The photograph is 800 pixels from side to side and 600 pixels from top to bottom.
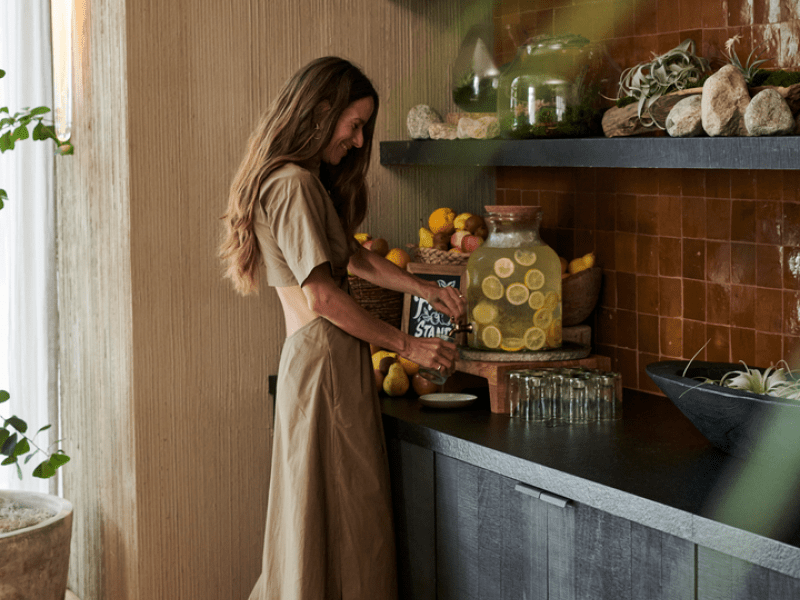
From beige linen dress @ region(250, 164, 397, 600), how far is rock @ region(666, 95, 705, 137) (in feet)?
2.50

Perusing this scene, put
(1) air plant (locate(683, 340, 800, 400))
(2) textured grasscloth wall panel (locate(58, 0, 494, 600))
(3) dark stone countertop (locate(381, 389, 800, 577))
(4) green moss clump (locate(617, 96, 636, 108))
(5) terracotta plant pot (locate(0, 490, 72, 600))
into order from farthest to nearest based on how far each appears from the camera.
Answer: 1. (2) textured grasscloth wall panel (locate(58, 0, 494, 600))
2. (5) terracotta plant pot (locate(0, 490, 72, 600))
3. (4) green moss clump (locate(617, 96, 636, 108))
4. (1) air plant (locate(683, 340, 800, 400))
5. (3) dark stone countertop (locate(381, 389, 800, 577))

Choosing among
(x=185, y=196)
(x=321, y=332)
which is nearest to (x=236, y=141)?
(x=185, y=196)

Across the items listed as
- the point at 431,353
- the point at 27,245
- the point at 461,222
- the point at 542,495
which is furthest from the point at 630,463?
the point at 27,245

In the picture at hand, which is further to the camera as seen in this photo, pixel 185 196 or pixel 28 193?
pixel 28 193

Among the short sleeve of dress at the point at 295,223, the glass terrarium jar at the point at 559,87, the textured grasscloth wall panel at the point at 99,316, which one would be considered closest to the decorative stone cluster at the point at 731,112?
the glass terrarium jar at the point at 559,87

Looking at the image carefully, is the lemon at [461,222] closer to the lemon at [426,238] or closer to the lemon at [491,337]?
the lemon at [426,238]

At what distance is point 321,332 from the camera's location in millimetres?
2045

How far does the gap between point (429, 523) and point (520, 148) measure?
96 centimetres

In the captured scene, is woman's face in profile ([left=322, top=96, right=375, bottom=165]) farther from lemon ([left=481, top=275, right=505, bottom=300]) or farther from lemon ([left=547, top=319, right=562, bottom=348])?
lemon ([left=547, top=319, right=562, bottom=348])

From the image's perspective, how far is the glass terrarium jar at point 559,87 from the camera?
2162 millimetres

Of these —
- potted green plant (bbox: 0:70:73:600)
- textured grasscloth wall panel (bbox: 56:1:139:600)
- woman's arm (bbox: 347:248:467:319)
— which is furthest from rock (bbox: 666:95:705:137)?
potted green plant (bbox: 0:70:73:600)

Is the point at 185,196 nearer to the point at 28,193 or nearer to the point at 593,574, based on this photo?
the point at 28,193

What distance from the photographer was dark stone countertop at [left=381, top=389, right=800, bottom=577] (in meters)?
1.37

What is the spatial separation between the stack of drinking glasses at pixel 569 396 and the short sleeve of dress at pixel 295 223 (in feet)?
1.90
